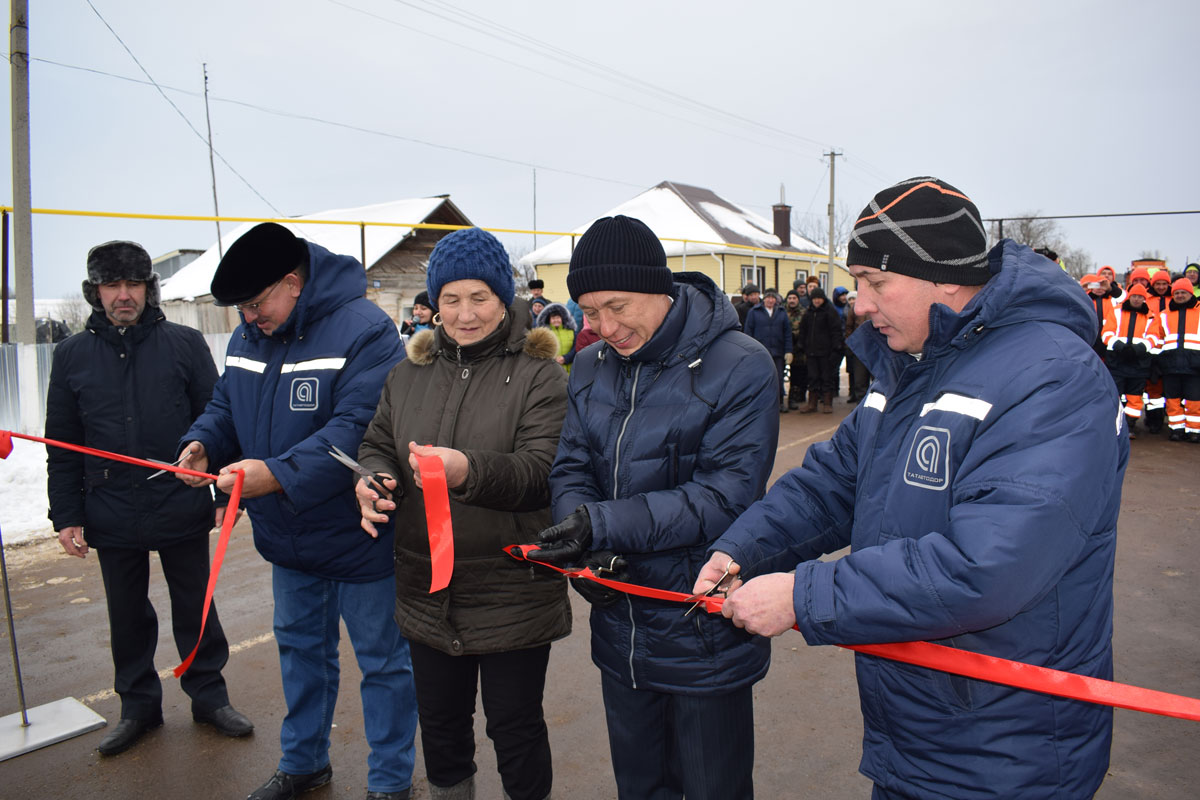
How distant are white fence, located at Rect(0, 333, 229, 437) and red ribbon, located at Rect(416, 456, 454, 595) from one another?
794 cm

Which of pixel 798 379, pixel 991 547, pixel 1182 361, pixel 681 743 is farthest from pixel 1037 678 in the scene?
pixel 798 379

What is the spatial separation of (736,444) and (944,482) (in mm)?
712

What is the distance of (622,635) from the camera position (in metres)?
2.41

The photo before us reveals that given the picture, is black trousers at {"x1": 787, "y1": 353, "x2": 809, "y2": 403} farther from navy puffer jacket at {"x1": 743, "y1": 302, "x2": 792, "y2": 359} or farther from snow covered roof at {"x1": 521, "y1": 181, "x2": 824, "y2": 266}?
snow covered roof at {"x1": 521, "y1": 181, "x2": 824, "y2": 266}

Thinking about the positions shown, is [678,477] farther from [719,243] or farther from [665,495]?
[719,243]

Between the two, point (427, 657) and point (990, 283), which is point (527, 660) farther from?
point (990, 283)

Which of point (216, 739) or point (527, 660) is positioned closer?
point (527, 660)

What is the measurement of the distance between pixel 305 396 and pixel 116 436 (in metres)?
1.37

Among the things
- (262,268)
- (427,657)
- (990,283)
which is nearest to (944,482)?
(990,283)

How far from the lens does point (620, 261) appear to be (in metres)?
2.38

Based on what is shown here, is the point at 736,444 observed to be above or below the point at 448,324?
below

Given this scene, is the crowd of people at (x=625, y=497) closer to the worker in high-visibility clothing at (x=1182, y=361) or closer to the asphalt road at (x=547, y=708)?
the asphalt road at (x=547, y=708)

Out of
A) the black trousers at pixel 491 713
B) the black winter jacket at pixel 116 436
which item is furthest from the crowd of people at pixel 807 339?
the black trousers at pixel 491 713

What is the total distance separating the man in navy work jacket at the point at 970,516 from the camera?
1520mm
